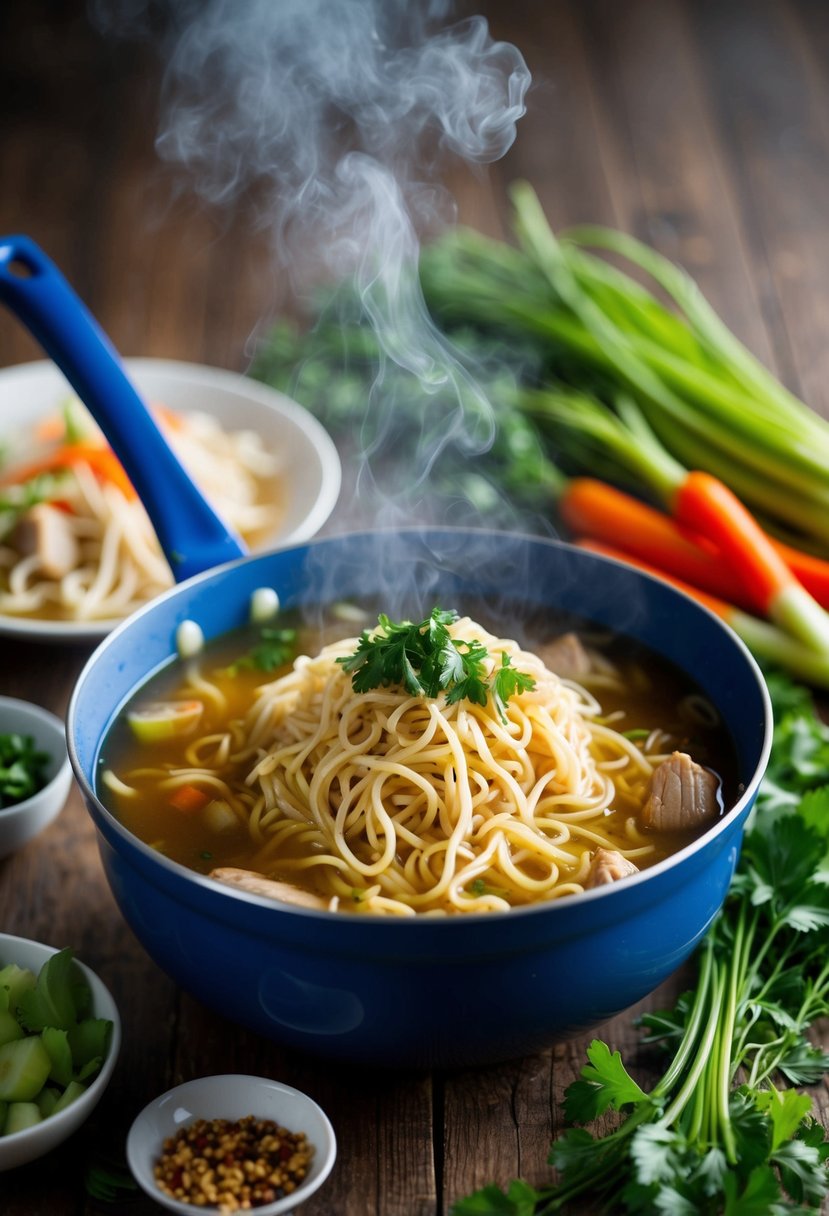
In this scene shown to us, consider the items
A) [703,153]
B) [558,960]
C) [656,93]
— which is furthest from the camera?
[656,93]

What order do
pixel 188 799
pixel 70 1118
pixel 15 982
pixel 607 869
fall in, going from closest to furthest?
pixel 70 1118
pixel 607 869
pixel 15 982
pixel 188 799

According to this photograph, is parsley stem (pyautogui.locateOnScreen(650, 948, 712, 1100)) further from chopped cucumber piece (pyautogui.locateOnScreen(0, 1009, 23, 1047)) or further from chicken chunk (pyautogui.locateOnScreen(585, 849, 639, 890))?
chopped cucumber piece (pyautogui.locateOnScreen(0, 1009, 23, 1047))

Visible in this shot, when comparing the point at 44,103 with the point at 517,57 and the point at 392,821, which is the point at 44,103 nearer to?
the point at 517,57

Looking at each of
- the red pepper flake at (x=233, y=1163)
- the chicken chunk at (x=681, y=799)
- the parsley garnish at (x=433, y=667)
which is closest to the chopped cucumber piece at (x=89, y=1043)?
the red pepper flake at (x=233, y=1163)

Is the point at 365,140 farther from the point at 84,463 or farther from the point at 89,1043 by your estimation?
the point at 89,1043

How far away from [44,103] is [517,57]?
2.69 meters

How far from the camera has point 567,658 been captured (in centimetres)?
338

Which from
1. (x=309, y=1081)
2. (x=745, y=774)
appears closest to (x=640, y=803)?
(x=745, y=774)

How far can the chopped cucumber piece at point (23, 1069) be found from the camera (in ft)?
8.31

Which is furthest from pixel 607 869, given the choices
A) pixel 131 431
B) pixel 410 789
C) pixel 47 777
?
pixel 131 431

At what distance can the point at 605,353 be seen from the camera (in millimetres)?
5117

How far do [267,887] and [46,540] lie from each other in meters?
2.19

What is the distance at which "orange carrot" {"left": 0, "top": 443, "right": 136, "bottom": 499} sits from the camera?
4609mm

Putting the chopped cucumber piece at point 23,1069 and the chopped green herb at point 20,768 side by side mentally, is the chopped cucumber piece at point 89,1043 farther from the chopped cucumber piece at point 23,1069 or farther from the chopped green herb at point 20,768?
the chopped green herb at point 20,768
